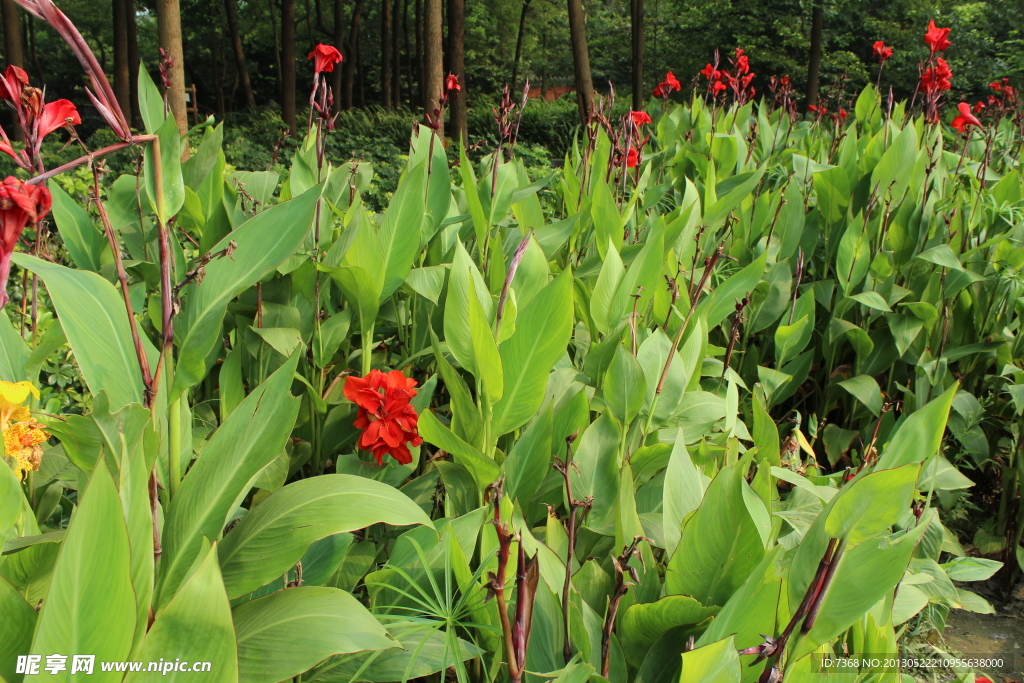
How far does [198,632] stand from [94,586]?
0.10 metres

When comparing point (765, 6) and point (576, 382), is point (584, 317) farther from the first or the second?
point (765, 6)

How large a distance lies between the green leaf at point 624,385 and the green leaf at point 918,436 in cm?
45

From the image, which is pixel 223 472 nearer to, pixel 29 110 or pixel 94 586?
pixel 94 586

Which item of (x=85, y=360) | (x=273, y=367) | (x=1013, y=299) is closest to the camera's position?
(x=85, y=360)

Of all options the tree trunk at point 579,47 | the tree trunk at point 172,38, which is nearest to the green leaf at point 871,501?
the tree trunk at point 172,38

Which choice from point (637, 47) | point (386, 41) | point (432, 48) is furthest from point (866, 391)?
point (386, 41)

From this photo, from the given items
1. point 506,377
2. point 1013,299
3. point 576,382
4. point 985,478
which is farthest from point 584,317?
point 985,478

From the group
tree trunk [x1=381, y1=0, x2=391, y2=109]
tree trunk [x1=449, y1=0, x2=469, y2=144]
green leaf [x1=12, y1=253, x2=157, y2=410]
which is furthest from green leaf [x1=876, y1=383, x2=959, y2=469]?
tree trunk [x1=381, y1=0, x2=391, y2=109]

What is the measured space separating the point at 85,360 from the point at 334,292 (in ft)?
3.24

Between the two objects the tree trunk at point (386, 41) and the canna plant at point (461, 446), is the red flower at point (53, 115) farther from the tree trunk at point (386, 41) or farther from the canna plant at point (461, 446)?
the tree trunk at point (386, 41)

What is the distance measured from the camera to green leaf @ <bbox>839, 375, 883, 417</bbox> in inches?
93.7

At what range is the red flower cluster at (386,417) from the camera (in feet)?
4.32

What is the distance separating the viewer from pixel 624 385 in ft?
4.60

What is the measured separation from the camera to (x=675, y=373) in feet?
5.04
